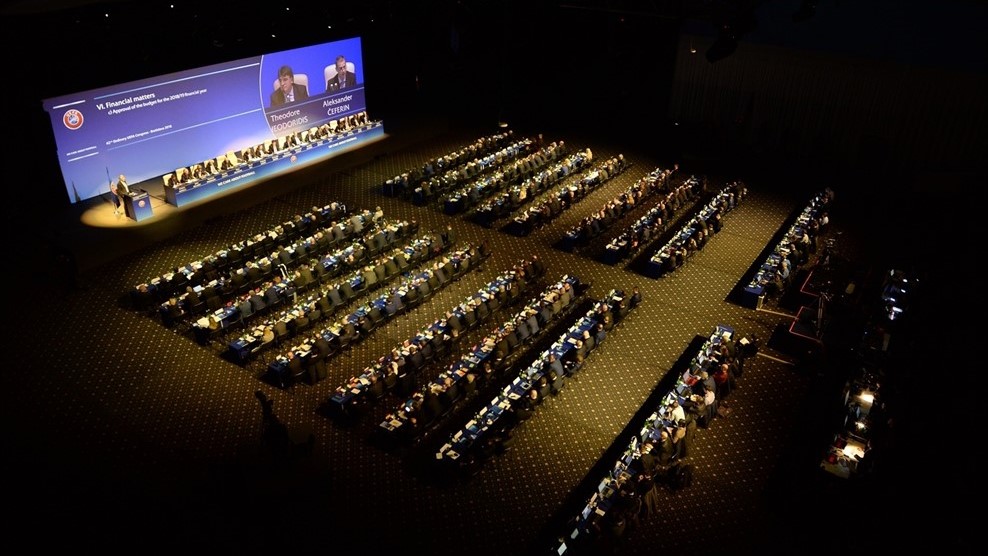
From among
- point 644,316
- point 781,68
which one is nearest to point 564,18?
point 781,68

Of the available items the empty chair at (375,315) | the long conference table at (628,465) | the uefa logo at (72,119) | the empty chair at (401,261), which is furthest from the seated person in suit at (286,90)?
the long conference table at (628,465)

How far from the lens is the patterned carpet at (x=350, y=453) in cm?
973

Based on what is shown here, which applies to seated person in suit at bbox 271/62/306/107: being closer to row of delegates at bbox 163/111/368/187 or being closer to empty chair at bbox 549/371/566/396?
row of delegates at bbox 163/111/368/187

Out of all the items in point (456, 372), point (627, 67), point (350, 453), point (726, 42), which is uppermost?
point (726, 42)

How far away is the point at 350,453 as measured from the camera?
1112 cm

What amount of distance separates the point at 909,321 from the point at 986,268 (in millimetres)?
3357

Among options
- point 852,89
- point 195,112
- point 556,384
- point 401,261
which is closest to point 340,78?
point 195,112

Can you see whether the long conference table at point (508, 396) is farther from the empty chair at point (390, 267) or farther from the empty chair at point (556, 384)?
the empty chair at point (390, 267)

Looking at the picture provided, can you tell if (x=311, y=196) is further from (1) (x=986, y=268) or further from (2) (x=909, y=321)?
(1) (x=986, y=268)

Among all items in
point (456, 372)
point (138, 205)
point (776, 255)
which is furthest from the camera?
point (138, 205)

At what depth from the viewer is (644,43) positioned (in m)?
26.3

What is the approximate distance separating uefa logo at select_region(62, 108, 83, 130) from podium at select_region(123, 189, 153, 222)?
1.98 meters

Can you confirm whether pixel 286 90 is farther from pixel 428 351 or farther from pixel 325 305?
pixel 428 351

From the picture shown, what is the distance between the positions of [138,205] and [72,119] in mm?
2486
